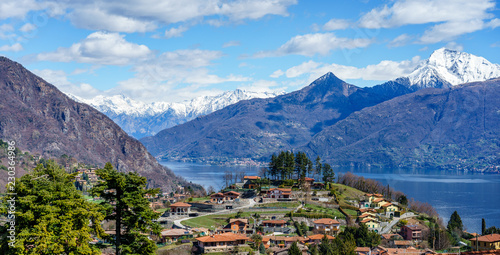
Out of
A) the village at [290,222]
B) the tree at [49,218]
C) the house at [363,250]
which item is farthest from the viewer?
the house at [363,250]

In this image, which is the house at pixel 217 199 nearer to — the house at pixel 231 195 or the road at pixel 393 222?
the house at pixel 231 195

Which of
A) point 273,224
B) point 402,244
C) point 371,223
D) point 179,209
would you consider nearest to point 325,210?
point 371,223

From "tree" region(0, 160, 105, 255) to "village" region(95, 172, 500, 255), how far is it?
31109 millimetres

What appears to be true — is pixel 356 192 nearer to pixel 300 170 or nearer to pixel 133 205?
pixel 300 170

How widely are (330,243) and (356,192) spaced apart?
138ft

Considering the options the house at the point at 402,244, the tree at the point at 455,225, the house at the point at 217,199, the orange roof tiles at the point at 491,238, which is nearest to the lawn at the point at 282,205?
the house at the point at 217,199

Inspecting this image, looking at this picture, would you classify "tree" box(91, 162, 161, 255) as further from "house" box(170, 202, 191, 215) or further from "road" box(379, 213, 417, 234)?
"road" box(379, 213, 417, 234)

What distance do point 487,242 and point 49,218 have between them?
71.3m

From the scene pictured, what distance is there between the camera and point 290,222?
8788cm

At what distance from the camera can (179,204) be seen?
292 ft

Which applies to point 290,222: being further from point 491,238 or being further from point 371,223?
point 491,238

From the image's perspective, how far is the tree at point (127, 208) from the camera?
26.1 meters

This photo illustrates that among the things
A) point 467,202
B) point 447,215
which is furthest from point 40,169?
point 467,202

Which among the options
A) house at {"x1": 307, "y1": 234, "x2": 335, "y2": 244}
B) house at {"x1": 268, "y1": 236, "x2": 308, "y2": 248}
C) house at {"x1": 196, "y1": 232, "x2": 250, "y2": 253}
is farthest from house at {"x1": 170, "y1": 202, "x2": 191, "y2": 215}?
house at {"x1": 196, "y1": 232, "x2": 250, "y2": 253}
